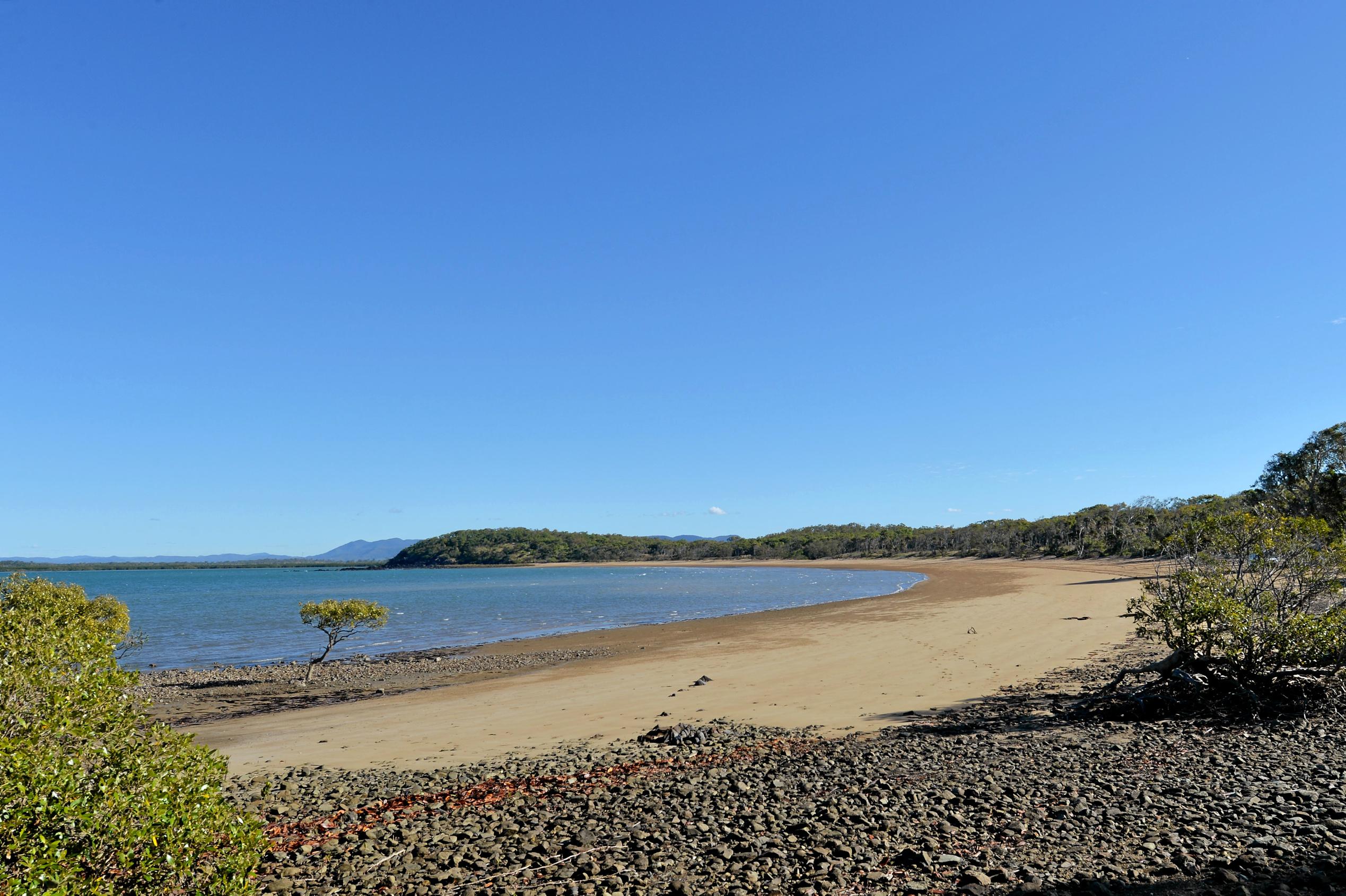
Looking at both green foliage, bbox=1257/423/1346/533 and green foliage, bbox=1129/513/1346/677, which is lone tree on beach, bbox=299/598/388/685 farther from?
green foliage, bbox=1257/423/1346/533

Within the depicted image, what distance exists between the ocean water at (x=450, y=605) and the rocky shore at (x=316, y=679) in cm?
415

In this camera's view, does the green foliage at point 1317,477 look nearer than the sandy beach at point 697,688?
No

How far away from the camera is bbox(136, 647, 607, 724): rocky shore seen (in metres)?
22.8

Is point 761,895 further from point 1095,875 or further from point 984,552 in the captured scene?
point 984,552

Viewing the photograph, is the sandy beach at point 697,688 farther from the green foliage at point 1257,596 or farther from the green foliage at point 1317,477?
the green foliage at point 1317,477

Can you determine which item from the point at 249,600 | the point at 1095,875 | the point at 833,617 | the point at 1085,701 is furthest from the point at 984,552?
the point at 1095,875

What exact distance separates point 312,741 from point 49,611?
38.1 ft

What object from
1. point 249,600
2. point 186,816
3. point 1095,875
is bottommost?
point 249,600

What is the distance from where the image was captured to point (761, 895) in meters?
6.45

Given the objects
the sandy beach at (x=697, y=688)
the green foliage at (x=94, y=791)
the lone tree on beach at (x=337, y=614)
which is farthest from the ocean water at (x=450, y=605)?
the green foliage at (x=94, y=791)

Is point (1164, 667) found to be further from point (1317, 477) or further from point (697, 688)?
point (1317, 477)

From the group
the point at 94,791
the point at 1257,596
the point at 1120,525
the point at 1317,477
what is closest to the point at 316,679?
the point at 94,791

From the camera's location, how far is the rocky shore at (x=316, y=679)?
22766 mm

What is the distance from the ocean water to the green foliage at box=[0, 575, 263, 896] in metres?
32.2
